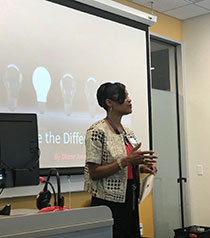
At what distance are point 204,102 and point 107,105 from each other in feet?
8.00

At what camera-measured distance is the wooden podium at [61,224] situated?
66cm

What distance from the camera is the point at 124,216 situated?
6.73 ft

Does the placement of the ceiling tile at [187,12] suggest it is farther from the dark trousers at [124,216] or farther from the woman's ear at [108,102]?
the dark trousers at [124,216]

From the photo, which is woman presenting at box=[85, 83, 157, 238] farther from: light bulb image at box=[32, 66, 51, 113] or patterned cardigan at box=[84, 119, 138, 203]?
light bulb image at box=[32, 66, 51, 113]

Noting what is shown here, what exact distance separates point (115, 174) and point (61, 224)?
1.32m

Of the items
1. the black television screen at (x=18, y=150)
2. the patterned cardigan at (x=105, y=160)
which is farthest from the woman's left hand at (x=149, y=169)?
the black television screen at (x=18, y=150)

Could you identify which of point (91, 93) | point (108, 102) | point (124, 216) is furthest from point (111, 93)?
point (91, 93)

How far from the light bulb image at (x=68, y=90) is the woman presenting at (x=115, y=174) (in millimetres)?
947

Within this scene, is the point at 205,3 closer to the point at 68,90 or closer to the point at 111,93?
the point at 68,90

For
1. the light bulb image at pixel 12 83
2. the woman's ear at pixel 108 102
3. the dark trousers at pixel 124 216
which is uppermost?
the light bulb image at pixel 12 83

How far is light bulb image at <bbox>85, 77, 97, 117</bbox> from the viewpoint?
3186 mm

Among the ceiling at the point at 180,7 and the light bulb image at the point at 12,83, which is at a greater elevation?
the ceiling at the point at 180,7

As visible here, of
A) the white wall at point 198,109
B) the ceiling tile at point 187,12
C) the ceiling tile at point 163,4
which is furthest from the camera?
the white wall at point 198,109

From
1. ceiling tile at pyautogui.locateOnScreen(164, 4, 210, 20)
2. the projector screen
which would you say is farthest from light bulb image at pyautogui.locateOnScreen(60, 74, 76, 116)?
ceiling tile at pyautogui.locateOnScreen(164, 4, 210, 20)
